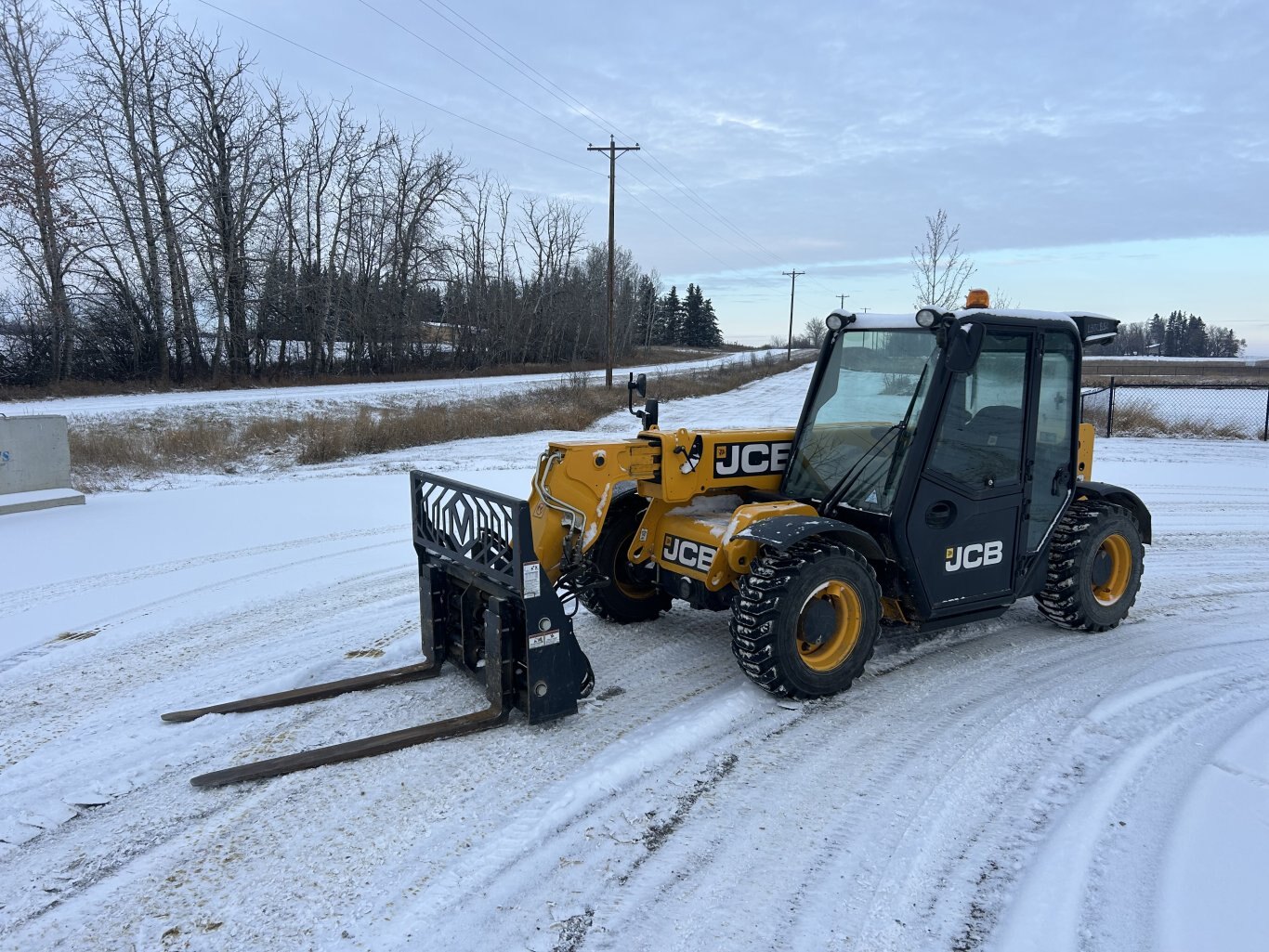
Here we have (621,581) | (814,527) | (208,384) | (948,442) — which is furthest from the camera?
(208,384)

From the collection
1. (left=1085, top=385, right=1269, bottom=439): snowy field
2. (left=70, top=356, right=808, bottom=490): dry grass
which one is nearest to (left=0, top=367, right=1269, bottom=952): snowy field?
(left=70, top=356, right=808, bottom=490): dry grass

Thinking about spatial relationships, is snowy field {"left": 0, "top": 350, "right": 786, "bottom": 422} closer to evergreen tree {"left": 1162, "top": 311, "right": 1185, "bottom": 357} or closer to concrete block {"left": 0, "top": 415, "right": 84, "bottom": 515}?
concrete block {"left": 0, "top": 415, "right": 84, "bottom": 515}

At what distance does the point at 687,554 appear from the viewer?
488cm

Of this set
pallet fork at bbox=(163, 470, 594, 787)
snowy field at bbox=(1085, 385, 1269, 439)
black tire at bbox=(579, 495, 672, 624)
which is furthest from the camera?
snowy field at bbox=(1085, 385, 1269, 439)

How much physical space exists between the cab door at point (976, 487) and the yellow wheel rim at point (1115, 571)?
107 centimetres

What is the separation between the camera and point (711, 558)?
15.4ft

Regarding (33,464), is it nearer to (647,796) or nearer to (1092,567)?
(647,796)

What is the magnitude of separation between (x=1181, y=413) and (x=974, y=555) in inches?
805

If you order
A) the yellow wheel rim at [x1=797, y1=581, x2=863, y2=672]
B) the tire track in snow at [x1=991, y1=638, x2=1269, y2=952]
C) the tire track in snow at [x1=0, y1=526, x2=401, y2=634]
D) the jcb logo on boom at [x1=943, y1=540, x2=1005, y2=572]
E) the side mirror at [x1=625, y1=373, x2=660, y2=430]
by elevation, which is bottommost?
the tire track in snow at [x1=991, y1=638, x2=1269, y2=952]

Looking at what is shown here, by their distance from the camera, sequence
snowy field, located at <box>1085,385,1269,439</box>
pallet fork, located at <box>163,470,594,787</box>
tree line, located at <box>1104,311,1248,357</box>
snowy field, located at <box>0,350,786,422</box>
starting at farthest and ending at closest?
tree line, located at <box>1104,311,1248,357</box>
snowy field, located at <box>1085,385,1269,439</box>
snowy field, located at <box>0,350,786,422</box>
pallet fork, located at <box>163,470,594,787</box>

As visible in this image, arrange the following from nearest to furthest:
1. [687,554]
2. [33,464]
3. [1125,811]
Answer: [1125,811]
[687,554]
[33,464]

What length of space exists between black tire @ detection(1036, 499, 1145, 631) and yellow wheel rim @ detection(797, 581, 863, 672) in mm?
1823

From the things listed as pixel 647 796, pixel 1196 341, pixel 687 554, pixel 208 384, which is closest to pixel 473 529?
pixel 687 554

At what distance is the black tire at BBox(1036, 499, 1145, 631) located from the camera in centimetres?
551
